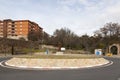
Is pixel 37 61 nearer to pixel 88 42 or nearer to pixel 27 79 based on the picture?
pixel 27 79

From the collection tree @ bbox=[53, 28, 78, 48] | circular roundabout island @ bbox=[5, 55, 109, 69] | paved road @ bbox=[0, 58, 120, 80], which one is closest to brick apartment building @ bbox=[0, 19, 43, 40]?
tree @ bbox=[53, 28, 78, 48]

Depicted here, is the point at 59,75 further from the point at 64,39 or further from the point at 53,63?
the point at 64,39

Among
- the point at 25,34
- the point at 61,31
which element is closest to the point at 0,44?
the point at 61,31

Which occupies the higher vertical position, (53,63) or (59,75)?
(53,63)

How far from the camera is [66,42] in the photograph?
93562 mm

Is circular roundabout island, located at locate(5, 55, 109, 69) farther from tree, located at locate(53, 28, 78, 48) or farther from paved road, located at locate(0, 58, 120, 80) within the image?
tree, located at locate(53, 28, 78, 48)

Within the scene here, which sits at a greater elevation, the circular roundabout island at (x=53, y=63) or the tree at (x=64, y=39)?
the tree at (x=64, y=39)

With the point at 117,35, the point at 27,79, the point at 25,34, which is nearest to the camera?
the point at 27,79

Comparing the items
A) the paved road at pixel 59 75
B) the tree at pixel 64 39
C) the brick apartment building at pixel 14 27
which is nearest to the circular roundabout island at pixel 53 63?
the paved road at pixel 59 75

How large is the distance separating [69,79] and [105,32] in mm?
69641

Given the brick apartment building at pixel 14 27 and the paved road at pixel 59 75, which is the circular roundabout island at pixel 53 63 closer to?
the paved road at pixel 59 75

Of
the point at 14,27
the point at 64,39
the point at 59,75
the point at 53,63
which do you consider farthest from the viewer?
the point at 14,27

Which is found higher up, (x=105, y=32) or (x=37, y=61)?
(x=105, y=32)

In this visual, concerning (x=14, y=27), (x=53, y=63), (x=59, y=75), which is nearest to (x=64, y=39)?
(x=14, y=27)
